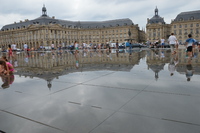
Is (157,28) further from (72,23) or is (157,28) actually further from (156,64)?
(156,64)

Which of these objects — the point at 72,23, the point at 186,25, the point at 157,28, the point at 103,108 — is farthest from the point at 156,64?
the point at 72,23

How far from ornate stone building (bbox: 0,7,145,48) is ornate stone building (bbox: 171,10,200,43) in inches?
925

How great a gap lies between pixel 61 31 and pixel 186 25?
65.9 meters

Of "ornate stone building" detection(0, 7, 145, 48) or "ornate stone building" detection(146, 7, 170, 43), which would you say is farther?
"ornate stone building" detection(146, 7, 170, 43)

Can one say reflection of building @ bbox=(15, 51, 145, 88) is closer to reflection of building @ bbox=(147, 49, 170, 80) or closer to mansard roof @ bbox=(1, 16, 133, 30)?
reflection of building @ bbox=(147, 49, 170, 80)

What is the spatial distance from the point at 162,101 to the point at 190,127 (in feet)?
3.24

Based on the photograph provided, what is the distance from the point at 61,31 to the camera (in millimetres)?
98500

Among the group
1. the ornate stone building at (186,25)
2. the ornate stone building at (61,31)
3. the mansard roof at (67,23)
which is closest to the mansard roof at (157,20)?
the ornate stone building at (61,31)

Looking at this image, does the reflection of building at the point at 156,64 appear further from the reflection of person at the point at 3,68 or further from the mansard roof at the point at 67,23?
the mansard roof at the point at 67,23

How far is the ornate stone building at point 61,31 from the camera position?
93.4m

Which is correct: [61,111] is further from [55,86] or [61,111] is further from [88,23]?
[88,23]

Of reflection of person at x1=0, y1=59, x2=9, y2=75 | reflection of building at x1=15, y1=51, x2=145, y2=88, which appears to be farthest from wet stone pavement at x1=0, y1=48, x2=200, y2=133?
reflection of person at x1=0, y1=59, x2=9, y2=75

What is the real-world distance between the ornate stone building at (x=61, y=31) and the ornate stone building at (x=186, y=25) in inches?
925

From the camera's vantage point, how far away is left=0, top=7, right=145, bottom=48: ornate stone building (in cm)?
9344
